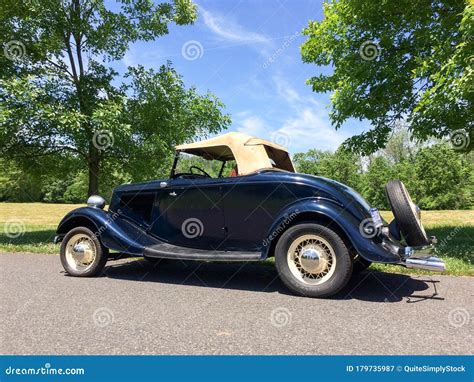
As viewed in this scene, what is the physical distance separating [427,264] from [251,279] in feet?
7.59

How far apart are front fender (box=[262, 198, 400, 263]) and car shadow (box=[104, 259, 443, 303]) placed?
52 centimetres

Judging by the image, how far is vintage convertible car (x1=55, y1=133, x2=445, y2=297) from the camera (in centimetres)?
417

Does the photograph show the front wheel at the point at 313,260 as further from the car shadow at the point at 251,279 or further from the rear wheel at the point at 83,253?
the rear wheel at the point at 83,253

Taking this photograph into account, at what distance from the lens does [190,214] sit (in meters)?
5.25

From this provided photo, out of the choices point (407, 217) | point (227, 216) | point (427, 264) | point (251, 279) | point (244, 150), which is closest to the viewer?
point (427, 264)

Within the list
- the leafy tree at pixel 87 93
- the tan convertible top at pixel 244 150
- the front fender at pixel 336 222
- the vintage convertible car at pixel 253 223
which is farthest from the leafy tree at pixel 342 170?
the front fender at pixel 336 222

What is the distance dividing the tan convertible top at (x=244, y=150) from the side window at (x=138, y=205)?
906mm

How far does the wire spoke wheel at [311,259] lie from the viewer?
13.7 ft

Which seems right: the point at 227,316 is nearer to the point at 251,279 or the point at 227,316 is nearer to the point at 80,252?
the point at 251,279

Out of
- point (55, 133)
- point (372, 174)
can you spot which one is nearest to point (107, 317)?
point (55, 133)

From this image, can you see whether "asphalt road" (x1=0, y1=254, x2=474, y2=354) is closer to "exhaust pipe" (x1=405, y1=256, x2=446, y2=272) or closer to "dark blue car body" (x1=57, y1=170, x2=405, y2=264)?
"exhaust pipe" (x1=405, y1=256, x2=446, y2=272)

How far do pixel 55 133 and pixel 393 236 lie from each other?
954 centimetres

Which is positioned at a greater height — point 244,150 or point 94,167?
point 244,150

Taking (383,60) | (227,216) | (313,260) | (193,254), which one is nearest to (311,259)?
(313,260)
